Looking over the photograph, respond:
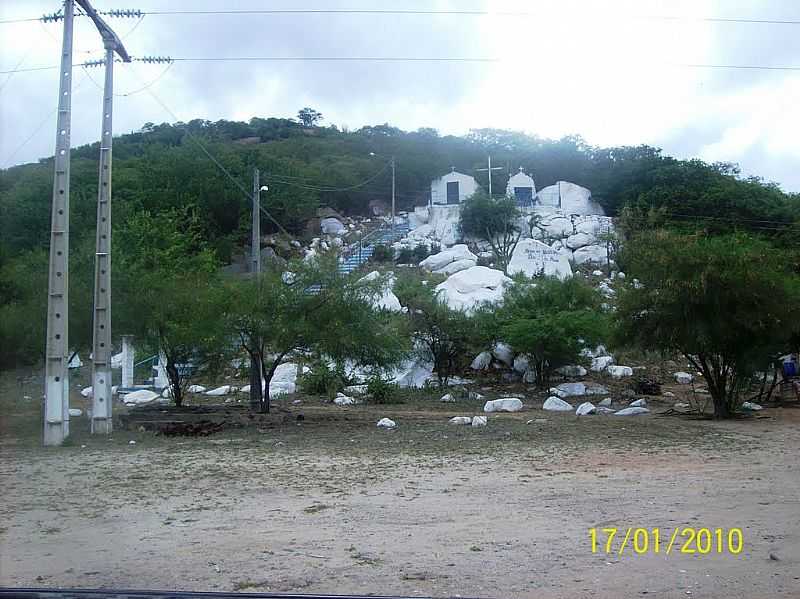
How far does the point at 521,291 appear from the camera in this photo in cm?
3094

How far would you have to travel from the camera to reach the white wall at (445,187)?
65.9 meters

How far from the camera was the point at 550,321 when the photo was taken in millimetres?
27531

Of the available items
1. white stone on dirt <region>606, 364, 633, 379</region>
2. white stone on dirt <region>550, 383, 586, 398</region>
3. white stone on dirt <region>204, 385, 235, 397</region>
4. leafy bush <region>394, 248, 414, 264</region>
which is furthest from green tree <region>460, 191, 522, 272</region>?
white stone on dirt <region>204, 385, 235, 397</region>

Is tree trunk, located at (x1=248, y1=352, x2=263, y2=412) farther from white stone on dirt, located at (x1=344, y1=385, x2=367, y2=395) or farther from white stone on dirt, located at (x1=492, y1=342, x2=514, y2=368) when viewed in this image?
white stone on dirt, located at (x1=492, y1=342, x2=514, y2=368)

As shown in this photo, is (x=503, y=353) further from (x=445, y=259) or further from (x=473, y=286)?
(x=445, y=259)

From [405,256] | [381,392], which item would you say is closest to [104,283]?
[381,392]

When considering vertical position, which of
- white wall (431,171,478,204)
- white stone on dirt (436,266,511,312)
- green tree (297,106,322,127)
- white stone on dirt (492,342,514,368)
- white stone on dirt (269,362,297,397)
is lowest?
white stone on dirt (269,362,297,397)

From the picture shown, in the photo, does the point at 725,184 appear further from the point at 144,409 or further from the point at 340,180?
the point at 144,409

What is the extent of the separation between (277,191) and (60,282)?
4651cm

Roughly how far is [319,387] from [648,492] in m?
19.1

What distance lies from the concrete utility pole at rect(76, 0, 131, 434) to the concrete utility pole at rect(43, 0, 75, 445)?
1247 millimetres

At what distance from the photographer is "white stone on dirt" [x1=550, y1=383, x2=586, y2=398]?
2800 centimetres
